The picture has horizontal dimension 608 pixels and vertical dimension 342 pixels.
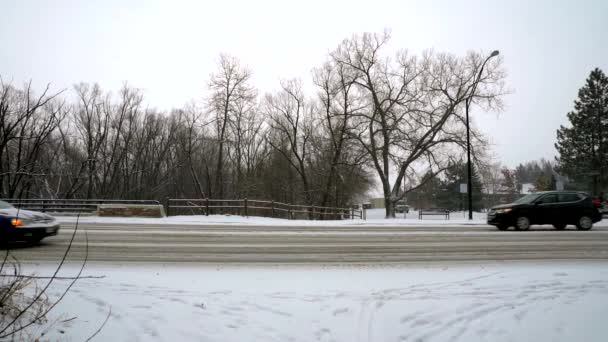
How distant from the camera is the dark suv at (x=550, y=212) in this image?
14297 mm

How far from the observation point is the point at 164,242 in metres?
10.3

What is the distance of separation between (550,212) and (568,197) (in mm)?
1101

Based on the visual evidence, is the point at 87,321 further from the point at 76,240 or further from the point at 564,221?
the point at 564,221

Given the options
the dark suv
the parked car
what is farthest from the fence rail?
the dark suv

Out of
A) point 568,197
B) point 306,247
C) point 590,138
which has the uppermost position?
point 590,138

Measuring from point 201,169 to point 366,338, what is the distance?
49.1 metres

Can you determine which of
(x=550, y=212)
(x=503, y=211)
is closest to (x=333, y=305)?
(x=503, y=211)

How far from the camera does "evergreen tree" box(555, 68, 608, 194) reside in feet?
129

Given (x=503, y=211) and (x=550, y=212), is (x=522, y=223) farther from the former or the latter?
(x=550, y=212)

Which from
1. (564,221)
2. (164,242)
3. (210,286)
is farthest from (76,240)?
(564,221)

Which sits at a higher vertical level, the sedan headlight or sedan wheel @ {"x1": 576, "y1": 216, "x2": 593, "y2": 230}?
the sedan headlight

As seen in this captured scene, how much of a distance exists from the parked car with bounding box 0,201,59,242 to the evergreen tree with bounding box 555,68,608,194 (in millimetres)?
49108

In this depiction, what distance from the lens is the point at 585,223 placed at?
14.4 m

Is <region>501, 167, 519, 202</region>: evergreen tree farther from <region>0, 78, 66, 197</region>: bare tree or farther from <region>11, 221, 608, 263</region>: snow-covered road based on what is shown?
<region>0, 78, 66, 197</region>: bare tree
